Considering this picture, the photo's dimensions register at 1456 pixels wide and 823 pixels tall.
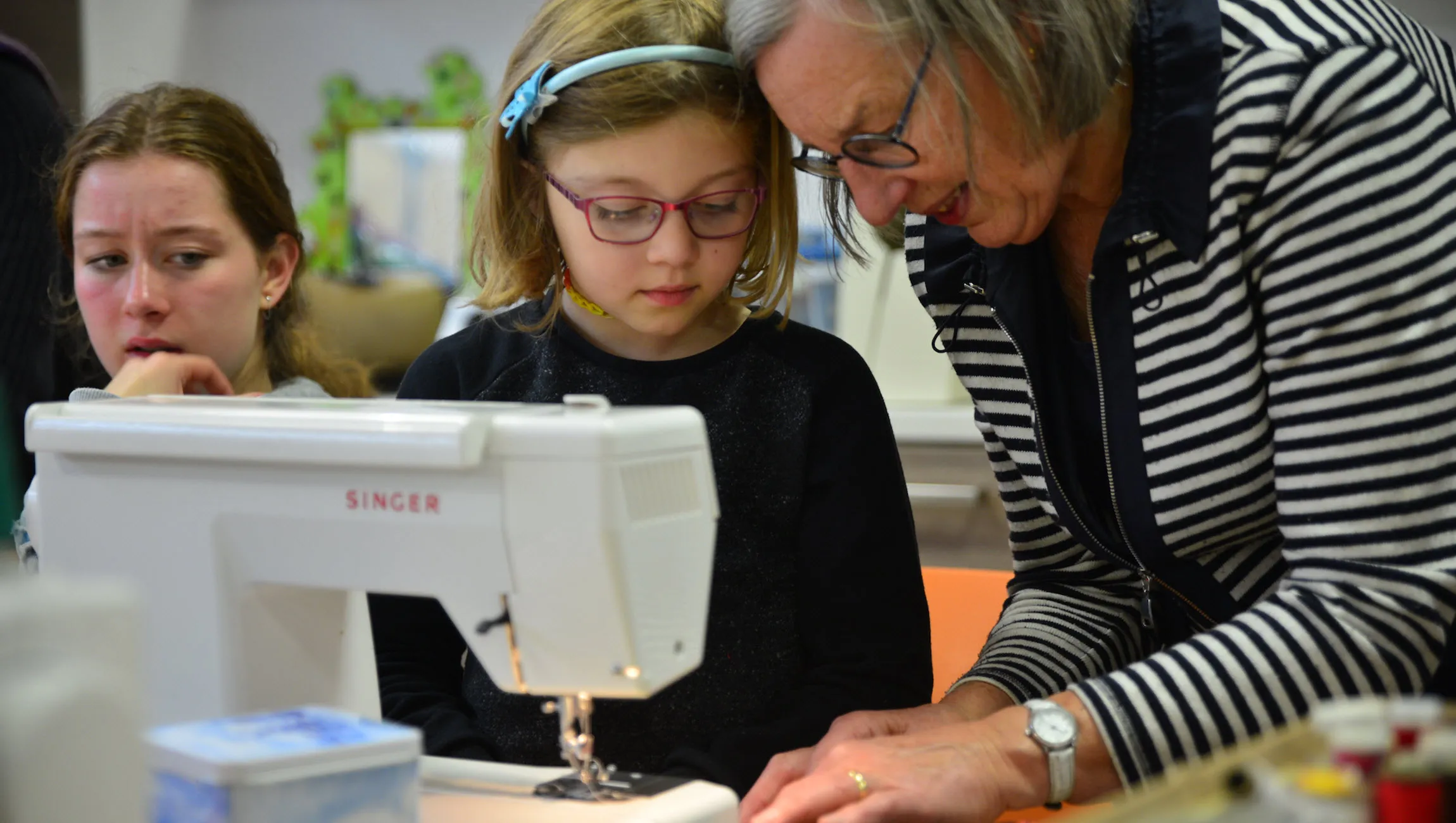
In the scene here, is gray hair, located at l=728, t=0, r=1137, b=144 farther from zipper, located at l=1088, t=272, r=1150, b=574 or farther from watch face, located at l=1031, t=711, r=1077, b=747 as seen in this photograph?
watch face, located at l=1031, t=711, r=1077, b=747

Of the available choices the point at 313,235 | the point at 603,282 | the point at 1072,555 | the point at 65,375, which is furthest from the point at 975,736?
the point at 313,235

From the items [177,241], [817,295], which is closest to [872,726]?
[177,241]

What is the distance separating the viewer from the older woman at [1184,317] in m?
0.88

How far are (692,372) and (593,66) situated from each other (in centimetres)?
30

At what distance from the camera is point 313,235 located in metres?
3.88

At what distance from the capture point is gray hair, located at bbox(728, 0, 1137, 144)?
0.93 metres

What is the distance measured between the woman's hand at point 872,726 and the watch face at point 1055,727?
0.11 m

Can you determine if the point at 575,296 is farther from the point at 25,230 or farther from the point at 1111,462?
the point at 25,230

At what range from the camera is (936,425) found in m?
2.77

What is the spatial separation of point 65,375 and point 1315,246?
4.93 ft

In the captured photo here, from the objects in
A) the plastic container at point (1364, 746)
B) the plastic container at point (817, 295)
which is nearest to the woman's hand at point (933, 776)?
the plastic container at point (1364, 746)

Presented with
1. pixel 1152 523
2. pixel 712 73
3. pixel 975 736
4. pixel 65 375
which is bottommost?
pixel 975 736

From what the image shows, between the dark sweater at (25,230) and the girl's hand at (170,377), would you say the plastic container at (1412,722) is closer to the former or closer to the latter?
the girl's hand at (170,377)

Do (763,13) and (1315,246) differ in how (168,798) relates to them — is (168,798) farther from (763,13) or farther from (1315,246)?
(1315,246)
